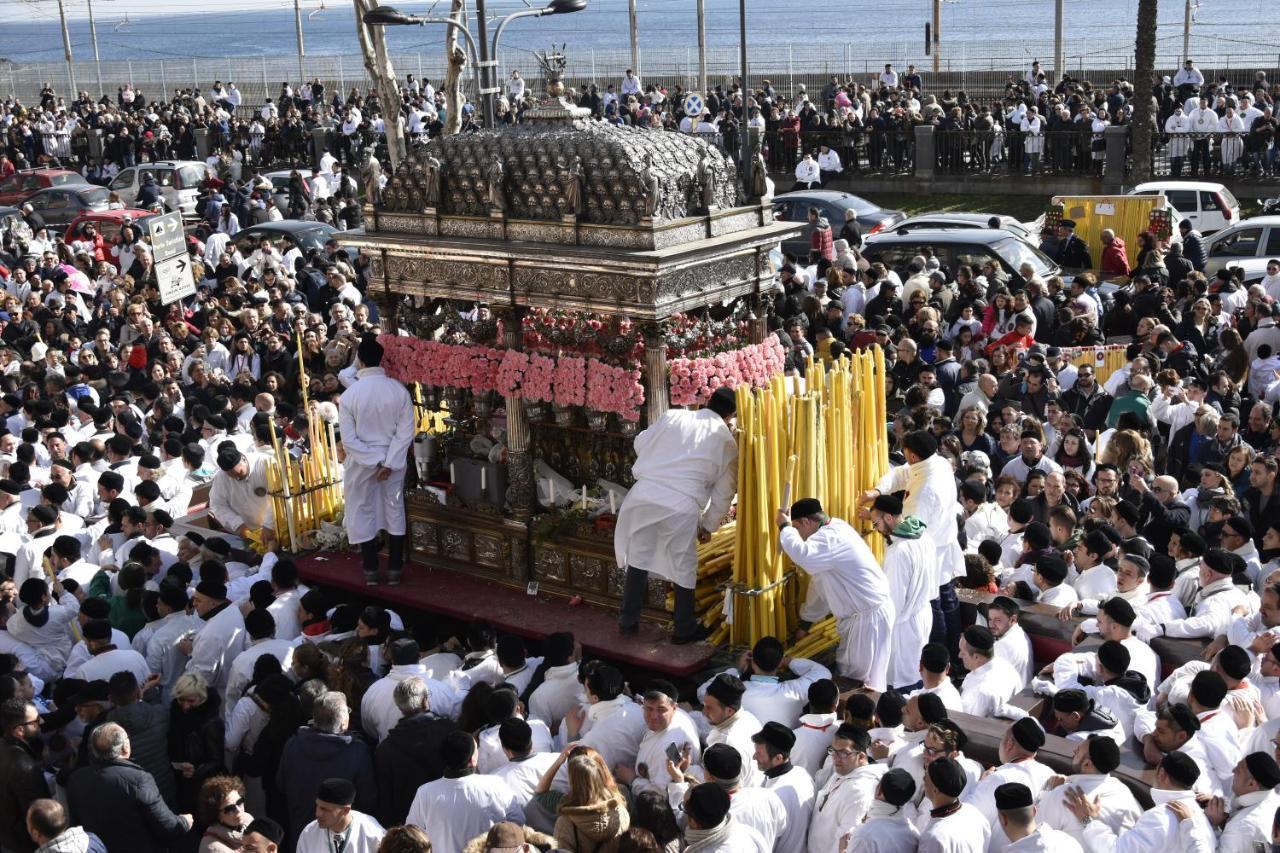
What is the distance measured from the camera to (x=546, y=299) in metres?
10.1

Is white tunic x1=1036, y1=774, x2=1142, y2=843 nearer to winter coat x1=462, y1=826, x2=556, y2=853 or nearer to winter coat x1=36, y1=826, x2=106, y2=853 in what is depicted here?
winter coat x1=462, y1=826, x2=556, y2=853

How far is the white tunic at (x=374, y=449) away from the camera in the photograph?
35.2 feet

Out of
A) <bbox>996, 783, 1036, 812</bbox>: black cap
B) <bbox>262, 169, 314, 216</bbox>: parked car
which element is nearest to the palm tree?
<bbox>262, 169, 314, 216</bbox>: parked car

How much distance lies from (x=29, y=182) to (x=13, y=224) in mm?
6826

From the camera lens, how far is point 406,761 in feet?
25.9

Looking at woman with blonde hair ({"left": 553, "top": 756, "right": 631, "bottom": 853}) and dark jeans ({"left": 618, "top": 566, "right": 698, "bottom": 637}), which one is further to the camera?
dark jeans ({"left": 618, "top": 566, "right": 698, "bottom": 637})

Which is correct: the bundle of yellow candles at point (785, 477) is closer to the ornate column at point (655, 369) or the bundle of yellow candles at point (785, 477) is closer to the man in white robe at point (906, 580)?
the man in white robe at point (906, 580)

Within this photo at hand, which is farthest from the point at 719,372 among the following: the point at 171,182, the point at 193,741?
the point at 171,182

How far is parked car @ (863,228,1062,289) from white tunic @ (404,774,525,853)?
40.1 ft

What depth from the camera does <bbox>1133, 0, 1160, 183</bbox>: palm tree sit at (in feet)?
83.7

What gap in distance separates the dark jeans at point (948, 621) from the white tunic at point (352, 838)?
3869 mm

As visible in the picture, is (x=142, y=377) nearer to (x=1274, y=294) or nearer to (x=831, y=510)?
(x=831, y=510)

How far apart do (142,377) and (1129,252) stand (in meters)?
13.1

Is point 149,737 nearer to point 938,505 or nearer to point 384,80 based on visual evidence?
point 938,505
